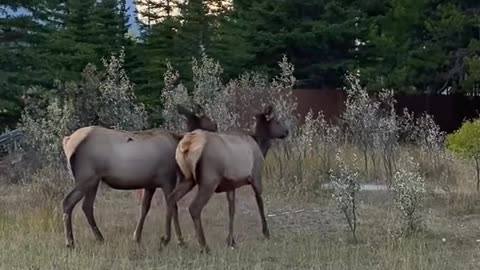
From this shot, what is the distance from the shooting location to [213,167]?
423 inches

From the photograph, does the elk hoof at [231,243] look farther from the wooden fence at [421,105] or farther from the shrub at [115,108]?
the wooden fence at [421,105]

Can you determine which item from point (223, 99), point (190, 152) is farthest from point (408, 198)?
point (223, 99)

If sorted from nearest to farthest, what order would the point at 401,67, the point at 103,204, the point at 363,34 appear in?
the point at 103,204, the point at 401,67, the point at 363,34

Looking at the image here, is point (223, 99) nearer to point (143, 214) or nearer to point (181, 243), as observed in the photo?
point (143, 214)

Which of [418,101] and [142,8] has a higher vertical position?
[142,8]

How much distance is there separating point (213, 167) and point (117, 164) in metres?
1.22

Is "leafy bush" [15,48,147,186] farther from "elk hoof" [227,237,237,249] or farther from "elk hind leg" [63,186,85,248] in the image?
"elk hoof" [227,237,237,249]

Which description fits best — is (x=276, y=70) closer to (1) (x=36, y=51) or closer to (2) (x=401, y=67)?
(2) (x=401, y=67)

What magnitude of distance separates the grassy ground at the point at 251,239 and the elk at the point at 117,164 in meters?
0.39

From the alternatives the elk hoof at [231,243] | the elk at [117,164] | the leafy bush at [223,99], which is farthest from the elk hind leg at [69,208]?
the leafy bush at [223,99]

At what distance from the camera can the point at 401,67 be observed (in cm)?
3275

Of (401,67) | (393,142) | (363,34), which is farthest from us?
(363,34)

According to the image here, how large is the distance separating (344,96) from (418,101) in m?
2.73

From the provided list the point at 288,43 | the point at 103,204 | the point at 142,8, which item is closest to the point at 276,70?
the point at 288,43
